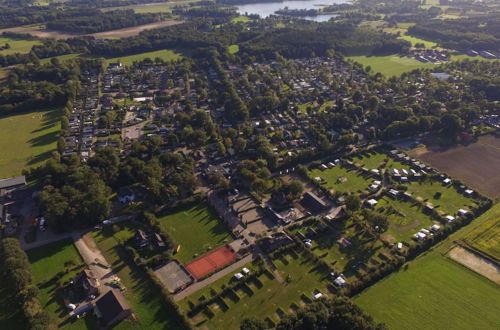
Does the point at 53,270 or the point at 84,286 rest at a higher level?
the point at 53,270

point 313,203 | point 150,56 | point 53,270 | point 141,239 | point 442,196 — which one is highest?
point 150,56

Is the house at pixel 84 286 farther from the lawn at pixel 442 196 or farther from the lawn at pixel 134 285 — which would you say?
the lawn at pixel 442 196

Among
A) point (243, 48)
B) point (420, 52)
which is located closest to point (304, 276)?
point (243, 48)

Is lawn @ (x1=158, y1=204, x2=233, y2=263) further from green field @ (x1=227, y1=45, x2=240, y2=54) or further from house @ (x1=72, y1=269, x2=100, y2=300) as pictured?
green field @ (x1=227, y1=45, x2=240, y2=54)

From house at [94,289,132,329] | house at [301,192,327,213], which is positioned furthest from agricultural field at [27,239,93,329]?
house at [301,192,327,213]

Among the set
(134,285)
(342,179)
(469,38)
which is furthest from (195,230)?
(469,38)

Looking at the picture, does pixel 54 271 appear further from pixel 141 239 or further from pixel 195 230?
pixel 195 230

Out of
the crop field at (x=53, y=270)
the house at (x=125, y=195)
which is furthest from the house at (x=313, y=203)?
the crop field at (x=53, y=270)
